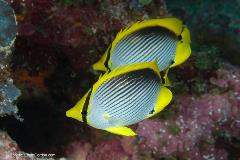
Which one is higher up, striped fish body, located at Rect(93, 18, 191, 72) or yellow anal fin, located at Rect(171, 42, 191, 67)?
striped fish body, located at Rect(93, 18, 191, 72)

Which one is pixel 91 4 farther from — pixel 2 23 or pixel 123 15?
pixel 2 23

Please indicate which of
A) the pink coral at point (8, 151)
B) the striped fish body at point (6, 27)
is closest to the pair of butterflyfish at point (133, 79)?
the pink coral at point (8, 151)

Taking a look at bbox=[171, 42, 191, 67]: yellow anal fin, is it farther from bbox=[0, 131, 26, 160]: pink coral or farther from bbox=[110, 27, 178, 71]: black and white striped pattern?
bbox=[0, 131, 26, 160]: pink coral

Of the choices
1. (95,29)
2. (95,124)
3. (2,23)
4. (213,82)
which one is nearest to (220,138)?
(213,82)

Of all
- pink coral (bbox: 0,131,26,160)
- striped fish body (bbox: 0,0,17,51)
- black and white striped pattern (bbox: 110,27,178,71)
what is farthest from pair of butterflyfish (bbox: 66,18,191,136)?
striped fish body (bbox: 0,0,17,51)

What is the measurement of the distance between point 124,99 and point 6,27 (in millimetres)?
1463

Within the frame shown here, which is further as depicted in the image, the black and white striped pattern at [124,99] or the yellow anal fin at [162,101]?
the yellow anal fin at [162,101]

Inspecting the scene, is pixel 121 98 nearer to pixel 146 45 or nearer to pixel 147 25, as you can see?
pixel 146 45

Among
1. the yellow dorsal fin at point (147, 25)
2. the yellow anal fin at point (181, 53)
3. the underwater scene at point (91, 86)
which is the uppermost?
the yellow dorsal fin at point (147, 25)

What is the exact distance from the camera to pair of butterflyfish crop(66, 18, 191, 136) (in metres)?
2.80

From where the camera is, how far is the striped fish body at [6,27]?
3.54m

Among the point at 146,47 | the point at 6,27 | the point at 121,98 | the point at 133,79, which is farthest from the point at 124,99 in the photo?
the point at 6,27

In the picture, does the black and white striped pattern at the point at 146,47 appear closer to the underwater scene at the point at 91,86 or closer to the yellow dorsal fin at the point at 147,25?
the yellow dorsal fin at the point at 147,25

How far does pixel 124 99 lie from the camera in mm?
2877
